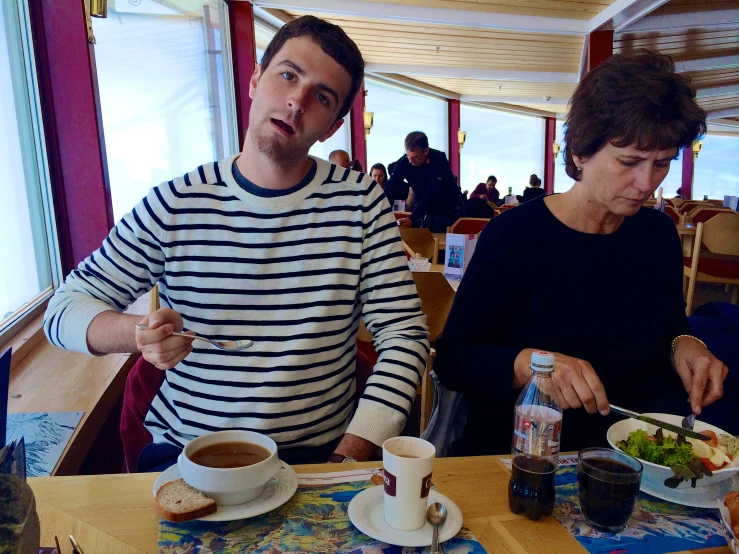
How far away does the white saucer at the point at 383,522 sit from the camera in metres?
0.72

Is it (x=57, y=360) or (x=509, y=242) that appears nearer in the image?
(x=509, y=242)

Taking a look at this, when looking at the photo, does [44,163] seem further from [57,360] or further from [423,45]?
[423,45]

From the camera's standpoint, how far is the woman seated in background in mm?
1243

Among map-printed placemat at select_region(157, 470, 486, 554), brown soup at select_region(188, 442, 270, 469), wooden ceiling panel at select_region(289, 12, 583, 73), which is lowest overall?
map-printed placemat at select_region(157, 470, 486, 554)

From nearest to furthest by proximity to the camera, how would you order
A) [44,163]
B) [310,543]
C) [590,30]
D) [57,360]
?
[310,543] → [57,360] → [44,163] → [590,30]

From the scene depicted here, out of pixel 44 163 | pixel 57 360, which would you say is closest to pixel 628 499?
pixel 57 360

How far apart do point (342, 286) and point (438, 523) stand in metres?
0.61

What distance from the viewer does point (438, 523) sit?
2.47ft

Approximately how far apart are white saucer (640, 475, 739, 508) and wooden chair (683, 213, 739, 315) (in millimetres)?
3906

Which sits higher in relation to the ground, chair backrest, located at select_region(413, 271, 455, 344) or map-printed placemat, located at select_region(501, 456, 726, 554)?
chair backrest, located at select_region(413, 271, 455, 344)

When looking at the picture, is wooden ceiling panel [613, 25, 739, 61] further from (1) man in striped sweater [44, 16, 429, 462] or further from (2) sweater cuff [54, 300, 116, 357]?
(2) sweater cuff [54, 300, 116, 357]

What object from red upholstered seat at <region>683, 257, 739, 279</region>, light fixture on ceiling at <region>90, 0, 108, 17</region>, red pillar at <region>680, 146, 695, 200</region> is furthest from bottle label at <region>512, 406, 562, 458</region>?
red pillar at <region>680, 146, 695, 200</region>

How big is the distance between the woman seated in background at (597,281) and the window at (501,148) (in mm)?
10509

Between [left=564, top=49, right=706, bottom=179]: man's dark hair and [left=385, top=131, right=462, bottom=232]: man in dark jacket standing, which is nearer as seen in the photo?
[left=564, top=49, right=706, bottom=179]: man's dark hair
